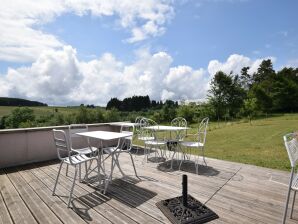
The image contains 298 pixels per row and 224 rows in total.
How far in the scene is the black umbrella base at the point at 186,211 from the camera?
86.6 inches

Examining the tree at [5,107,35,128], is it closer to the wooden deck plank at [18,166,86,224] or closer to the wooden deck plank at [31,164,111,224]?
the wooden deck plank at [18,166,86,224]

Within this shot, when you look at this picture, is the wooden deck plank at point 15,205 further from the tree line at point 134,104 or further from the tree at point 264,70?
Result: the tree at point 264,70

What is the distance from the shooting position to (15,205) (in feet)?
8.47

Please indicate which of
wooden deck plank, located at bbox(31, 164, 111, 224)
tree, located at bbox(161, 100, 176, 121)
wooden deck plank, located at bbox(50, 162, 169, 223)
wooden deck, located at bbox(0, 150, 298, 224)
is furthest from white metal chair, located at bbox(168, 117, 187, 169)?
tree, located at bbox(161, 100, 176, 121)

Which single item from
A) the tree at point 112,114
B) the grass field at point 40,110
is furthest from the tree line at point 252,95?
the grass field at point 40,110

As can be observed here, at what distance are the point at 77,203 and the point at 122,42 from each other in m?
6.75

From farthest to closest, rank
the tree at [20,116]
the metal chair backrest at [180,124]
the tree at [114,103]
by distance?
the tree at [114,103]
the tree at [20,116]
the metal chair backrest at [180,124]

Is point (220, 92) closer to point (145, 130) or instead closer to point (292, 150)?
point (145, 130)

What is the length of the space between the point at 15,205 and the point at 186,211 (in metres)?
2.16

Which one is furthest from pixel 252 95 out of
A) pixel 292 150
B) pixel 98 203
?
pixel 98 203

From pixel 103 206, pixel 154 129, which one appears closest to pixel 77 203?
pixel 103 206

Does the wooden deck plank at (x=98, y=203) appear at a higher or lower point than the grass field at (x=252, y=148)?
higher

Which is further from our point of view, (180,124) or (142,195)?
(180,124)

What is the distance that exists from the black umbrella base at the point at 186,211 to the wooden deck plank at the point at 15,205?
58.1 inches
